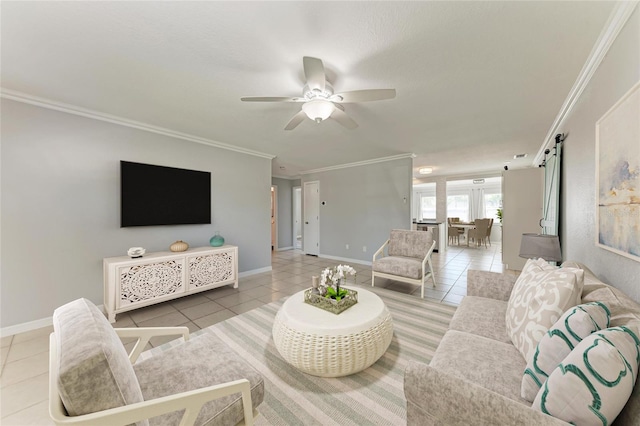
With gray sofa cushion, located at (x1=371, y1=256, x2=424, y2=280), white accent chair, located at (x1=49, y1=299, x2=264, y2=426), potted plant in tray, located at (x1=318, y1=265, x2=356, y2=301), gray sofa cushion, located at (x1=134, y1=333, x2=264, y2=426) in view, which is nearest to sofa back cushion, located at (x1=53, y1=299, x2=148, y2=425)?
white accent chair, located at (x1=49, y1=299, x2=264, y2=426)

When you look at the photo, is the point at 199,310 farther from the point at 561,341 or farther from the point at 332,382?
the point at 561,341

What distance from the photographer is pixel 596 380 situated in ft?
2.27

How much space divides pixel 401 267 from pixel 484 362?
2.21 m

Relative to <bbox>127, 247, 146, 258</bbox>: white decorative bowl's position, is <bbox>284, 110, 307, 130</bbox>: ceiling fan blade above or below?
above

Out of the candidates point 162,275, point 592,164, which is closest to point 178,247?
point 162,275

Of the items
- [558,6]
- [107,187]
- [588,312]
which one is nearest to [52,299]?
[107,187]

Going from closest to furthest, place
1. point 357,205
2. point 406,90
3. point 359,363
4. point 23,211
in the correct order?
point 359,363, point 406,90, point 23,211, point 357,205

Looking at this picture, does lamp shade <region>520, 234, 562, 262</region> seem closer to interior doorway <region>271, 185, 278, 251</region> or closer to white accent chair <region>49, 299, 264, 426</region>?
white accent chair <region>49, 299, 264, 426</region>

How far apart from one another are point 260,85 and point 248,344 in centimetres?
235

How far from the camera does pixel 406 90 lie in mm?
2203

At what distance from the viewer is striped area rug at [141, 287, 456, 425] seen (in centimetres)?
136

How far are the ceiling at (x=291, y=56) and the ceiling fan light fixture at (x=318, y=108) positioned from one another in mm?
229

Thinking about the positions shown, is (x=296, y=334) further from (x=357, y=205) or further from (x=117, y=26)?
(x=357, y=205)

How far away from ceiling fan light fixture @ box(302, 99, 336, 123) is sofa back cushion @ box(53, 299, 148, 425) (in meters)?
1.90
